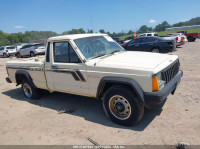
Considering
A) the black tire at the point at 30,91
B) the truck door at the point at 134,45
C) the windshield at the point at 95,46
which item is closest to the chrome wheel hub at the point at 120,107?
the windshield at the point at 95,46

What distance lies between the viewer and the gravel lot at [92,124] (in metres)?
3.34

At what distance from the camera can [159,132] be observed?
3422mm

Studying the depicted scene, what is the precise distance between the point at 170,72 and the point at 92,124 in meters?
2.02

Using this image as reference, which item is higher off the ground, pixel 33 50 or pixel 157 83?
pixel 33 50

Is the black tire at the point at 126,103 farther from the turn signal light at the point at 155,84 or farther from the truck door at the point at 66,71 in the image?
the truck door at the point at 66,71

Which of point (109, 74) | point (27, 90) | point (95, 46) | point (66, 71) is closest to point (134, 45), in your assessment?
point (27, 90)

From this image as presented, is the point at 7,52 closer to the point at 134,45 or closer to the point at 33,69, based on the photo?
the point at 134,45

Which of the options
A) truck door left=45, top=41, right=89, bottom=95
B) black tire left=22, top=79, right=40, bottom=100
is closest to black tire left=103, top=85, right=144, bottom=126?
truck door left=45, top=41, right=89, bottom=95

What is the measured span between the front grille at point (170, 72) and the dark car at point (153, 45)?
898 centimetres

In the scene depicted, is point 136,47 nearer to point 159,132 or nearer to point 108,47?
point 108,47

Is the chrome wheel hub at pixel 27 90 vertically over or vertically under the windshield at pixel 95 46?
under

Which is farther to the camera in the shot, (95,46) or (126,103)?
(95,46)

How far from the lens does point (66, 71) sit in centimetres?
427

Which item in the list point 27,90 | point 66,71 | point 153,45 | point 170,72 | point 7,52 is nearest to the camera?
point 170,72
